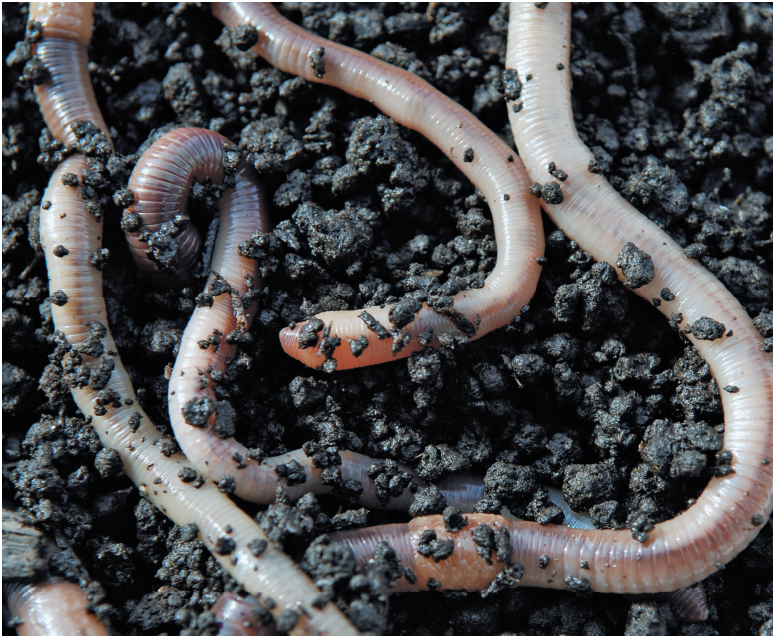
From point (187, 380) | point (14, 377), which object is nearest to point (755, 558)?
point (187, 380)

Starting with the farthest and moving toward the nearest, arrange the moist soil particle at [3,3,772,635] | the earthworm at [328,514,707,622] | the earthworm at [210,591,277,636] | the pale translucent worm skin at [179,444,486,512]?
1. the moist soil particle at [3,3,772,635]
2. the pale translucent worm skin at [179,444,486,512]
3. the earthworm at [328,514,707,622]
4. the earthworm at [210,591,277,636]

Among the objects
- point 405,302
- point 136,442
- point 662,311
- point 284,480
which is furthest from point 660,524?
point 136,442

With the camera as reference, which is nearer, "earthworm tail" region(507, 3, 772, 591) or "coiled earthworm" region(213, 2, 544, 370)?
"earthworm tail" region(507, 3, 772, 591)

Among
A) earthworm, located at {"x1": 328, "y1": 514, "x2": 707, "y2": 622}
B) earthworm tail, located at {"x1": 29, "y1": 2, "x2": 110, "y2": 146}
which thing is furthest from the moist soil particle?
earthworm tail, located at {"x1": 29, "y1": 2, "x2": 110, "y2": 146}

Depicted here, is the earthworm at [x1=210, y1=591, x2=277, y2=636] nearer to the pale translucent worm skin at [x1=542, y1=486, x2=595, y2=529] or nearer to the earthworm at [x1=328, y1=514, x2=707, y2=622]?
the earthworm at [x1=328, y1=514, x2=707, y2=622]

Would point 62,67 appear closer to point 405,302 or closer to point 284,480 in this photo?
point 405,302
